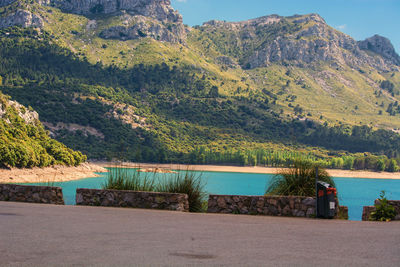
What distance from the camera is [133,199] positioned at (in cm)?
1550

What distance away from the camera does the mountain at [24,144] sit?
232ft

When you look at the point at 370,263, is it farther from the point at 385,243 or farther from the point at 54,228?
the point at 54,228

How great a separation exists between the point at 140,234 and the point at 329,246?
3656 millimetres

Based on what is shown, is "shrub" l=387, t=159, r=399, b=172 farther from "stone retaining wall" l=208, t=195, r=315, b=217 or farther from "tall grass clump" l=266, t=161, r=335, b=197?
"stone retaining wall" l=208, t=195, r=315, b=217

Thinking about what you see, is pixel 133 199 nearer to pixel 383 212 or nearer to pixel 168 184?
pixel 168 184

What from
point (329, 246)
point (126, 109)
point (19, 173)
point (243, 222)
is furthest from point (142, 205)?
point (126, 109)

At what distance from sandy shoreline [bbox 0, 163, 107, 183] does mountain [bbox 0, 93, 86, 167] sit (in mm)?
1129

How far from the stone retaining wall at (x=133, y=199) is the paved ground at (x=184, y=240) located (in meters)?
1.70

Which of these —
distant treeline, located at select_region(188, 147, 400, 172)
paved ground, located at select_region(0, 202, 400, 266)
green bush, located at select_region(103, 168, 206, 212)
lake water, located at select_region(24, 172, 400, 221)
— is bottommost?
lake water, located at select_region(24, 172, 400, 221)

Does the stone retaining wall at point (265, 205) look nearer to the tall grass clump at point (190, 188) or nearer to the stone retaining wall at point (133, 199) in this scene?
the tall grass clump at point (190, 188)

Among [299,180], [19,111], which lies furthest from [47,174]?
[299,180]

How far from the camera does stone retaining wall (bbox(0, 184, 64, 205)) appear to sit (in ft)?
56.0

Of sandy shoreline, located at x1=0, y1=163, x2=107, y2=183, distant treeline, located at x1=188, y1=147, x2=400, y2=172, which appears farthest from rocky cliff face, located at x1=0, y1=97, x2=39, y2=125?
distant treeline, located at x1=188, y1=147, x2=400, y2=172

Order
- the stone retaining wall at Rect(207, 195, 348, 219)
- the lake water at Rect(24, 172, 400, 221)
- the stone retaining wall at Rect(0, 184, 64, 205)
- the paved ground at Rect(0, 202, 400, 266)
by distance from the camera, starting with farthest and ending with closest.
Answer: the lake water at Rect(24, 172, 400, 221), the stone retaining wall at Rect(0, 184, 64, 205), the stone retaining wall at Rect(207, 195, 348, 219), the paved ground at Rect(0, 202, 400, 266)
